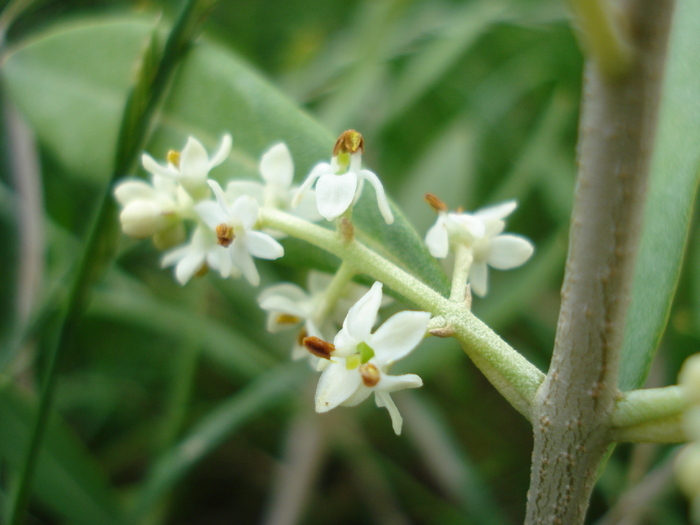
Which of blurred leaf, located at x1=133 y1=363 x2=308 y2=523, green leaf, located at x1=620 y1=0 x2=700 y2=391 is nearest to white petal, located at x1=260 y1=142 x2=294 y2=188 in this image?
green leaf, located at x1=620 y1=0 x2=700 y2=391

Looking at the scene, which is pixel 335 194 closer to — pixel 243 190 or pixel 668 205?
pixel 243 190

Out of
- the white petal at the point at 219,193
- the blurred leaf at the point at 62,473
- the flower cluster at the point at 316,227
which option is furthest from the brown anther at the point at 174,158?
the blurred leaf at the point at 62,473

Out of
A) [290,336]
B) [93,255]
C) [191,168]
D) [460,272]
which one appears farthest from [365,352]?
[290,336]

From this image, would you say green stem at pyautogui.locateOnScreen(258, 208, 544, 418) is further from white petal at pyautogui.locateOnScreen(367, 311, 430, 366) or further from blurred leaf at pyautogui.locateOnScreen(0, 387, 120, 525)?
blurred leaf at pyautogui.locateOnScreen(0, 387, 120, 525)

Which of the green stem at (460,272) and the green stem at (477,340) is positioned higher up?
the green stem at (460,272)

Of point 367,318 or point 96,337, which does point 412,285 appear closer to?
point 367,318

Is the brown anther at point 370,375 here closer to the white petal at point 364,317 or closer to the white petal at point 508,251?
the white petal at point 364,317

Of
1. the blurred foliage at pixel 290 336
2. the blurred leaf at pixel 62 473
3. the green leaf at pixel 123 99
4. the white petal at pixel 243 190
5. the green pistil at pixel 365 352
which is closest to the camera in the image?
the green pistil at pixel 365 352
